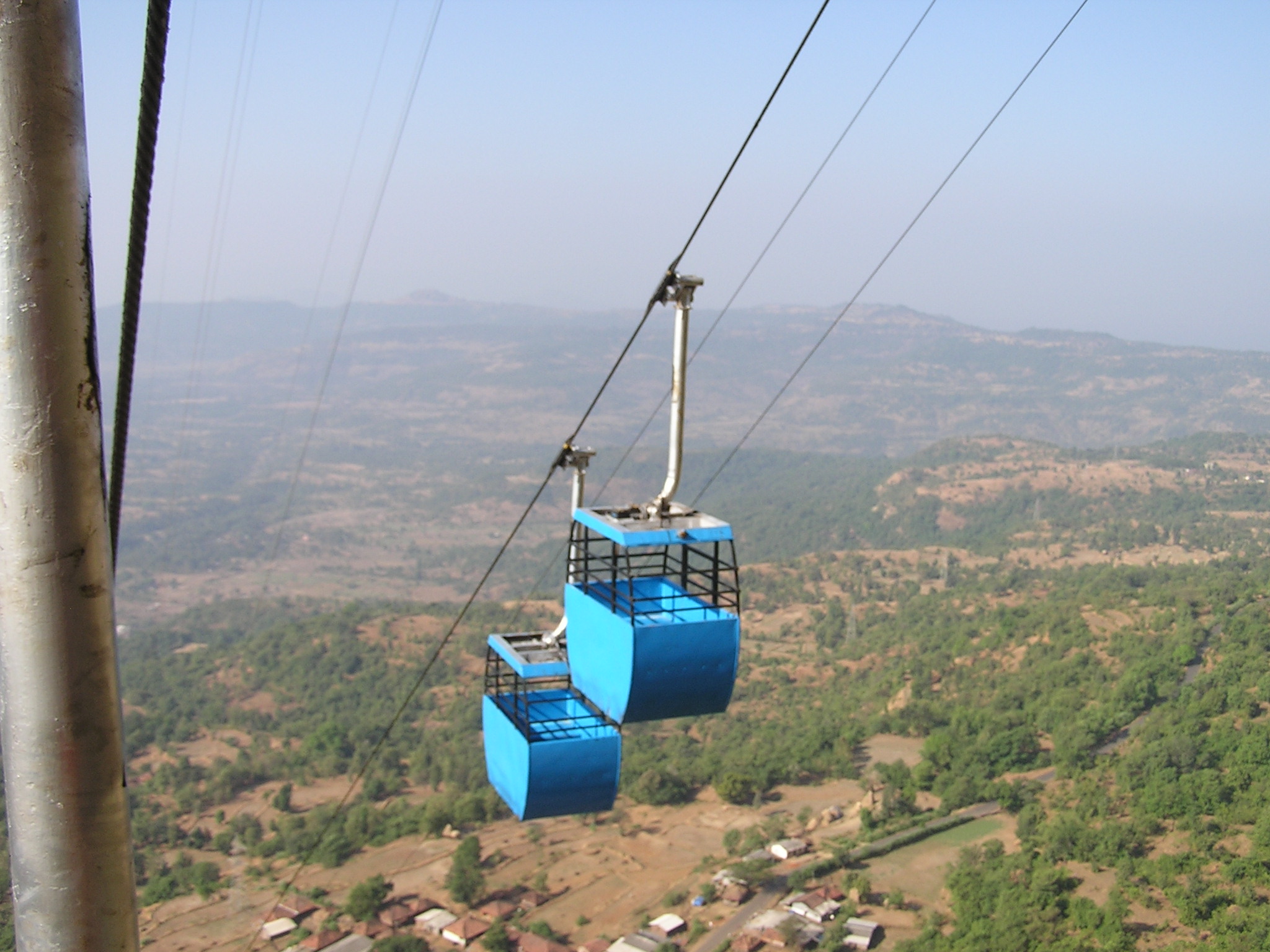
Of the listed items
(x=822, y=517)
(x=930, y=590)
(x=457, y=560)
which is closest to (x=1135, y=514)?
(x=930, y=590)

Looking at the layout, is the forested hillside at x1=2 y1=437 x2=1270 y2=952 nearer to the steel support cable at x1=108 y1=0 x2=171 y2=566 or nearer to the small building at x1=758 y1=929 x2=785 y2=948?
the small building at x1=758 y1=929 x2=785 y2=948

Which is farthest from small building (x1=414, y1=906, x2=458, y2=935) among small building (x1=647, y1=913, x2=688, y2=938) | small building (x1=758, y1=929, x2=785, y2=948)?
small building (x1=758, y1=929, x2=785, y2=948)

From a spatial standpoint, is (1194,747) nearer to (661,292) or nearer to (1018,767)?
(1018,767)

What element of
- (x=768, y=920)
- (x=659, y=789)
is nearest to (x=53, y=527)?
(x=768, y=920)

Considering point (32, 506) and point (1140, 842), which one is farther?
point (1140, 842)

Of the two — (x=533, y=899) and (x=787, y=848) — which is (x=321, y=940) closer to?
(x=533, y=899)

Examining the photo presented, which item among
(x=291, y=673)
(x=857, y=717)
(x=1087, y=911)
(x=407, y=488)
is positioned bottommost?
(x=407, y=488)
